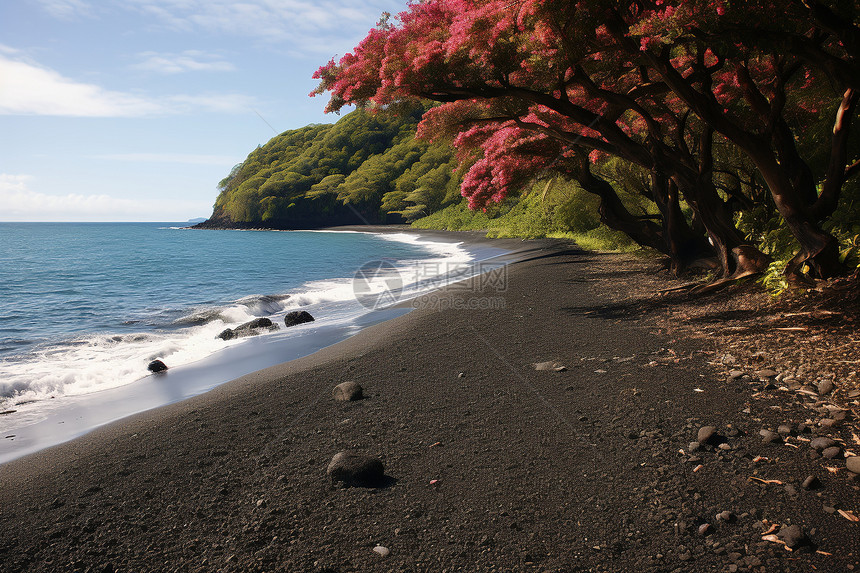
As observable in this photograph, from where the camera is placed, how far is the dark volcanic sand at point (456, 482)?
3061 millimetres

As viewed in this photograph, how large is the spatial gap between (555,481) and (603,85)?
10818 mm

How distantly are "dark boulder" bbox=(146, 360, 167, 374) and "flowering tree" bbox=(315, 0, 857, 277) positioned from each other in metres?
6.42

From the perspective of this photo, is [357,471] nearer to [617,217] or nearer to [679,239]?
[679,239]

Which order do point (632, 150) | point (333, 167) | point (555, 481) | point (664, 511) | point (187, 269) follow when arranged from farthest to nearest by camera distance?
point (333, 167) → point (187, 269) → point (632, 150) → point (555, 481) → point (664, 511)

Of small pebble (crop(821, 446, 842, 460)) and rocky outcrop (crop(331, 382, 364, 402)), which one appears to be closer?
small pebble (crop(821, 446, 842, 460))

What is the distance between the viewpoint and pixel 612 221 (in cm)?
1535

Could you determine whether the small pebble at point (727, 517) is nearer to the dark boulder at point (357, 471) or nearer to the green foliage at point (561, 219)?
the dark boulder at point (357, 471)

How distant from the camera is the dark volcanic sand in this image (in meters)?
3.06

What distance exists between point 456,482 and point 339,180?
108262 mm

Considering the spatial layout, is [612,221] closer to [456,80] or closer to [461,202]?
[456,80]

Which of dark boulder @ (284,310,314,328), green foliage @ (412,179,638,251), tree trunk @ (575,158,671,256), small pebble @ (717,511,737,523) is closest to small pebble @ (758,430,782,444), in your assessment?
small pebble @ (717,511,737,523)

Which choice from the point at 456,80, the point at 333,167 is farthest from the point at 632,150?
the point at 333,167

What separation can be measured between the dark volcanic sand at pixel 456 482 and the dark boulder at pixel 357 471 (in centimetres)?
12

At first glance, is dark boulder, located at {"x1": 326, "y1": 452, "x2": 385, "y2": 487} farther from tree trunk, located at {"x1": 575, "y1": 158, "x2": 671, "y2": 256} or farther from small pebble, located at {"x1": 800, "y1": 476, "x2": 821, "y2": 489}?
tree trunk, located at {"x1": 575, "y1": 158, "x2": 671, "y2": 256}
